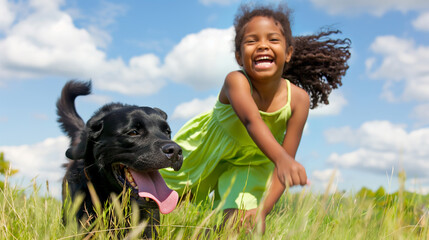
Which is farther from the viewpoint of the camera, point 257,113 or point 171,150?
point 257,113

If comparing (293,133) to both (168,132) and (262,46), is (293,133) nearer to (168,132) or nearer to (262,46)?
(262,46)

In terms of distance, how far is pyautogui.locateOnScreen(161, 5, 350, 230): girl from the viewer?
385 centimetres

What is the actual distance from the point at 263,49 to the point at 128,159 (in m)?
1.73

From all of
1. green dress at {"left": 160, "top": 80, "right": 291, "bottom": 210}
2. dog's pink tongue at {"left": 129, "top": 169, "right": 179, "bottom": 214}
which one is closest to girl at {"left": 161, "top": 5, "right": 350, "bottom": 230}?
green dress at {"left": 160, "top": 80, "right": 291, "bottom": 210}

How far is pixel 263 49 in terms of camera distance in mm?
4098

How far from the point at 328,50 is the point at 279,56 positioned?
163 centimetres

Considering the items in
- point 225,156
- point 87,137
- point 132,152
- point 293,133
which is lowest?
point 132,152

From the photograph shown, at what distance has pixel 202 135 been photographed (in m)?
5.19

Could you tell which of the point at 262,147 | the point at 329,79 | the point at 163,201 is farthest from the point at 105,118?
the point at 329,79

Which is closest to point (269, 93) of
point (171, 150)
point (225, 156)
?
point (225, 156)

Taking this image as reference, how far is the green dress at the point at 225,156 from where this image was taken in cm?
446

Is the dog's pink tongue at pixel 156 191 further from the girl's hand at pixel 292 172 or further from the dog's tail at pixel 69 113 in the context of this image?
the dog's tail at pixel 69 113

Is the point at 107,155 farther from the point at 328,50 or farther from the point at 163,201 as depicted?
the point at 328,50

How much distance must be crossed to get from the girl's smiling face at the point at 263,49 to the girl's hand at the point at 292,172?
137 centimetres
